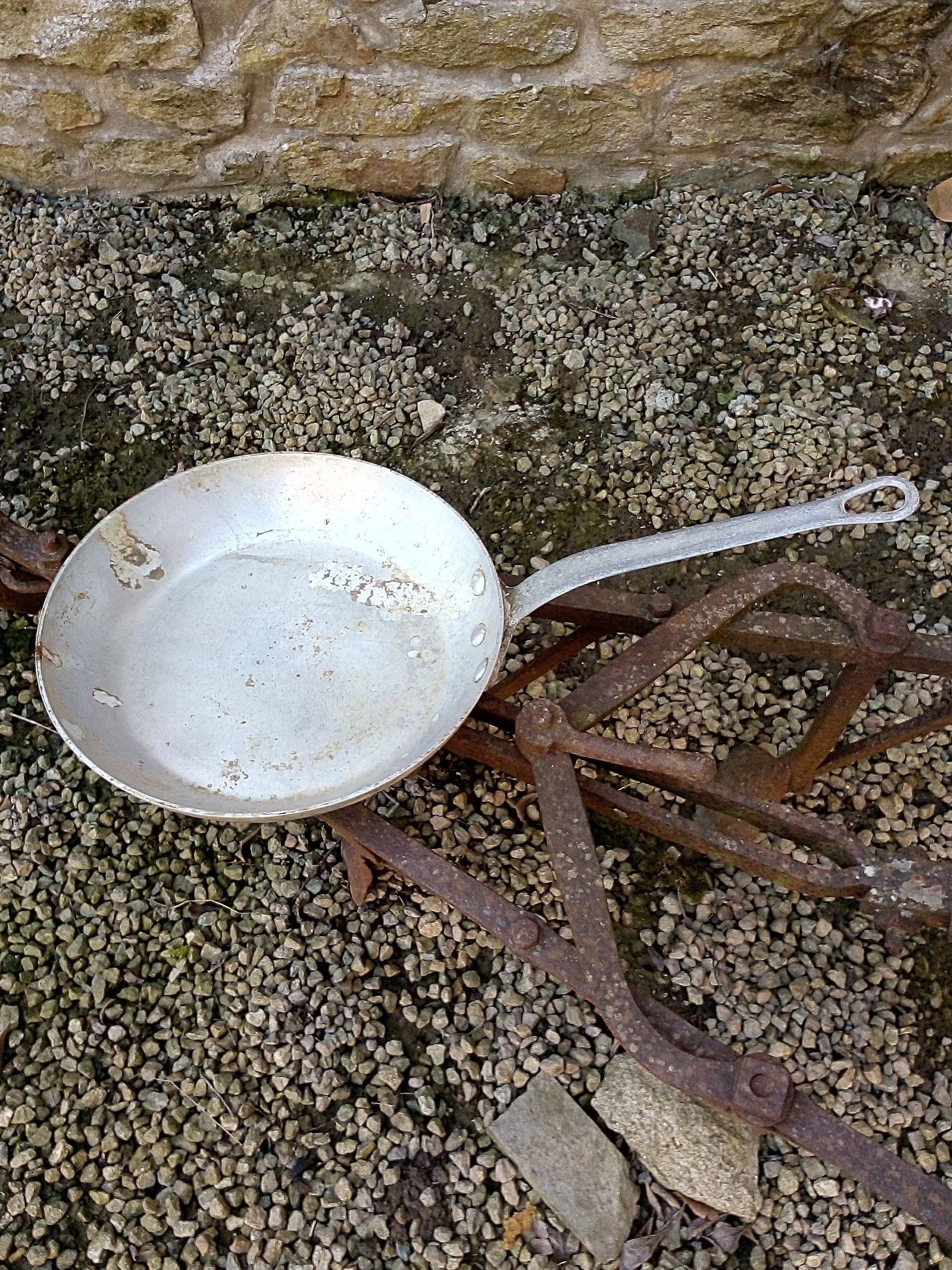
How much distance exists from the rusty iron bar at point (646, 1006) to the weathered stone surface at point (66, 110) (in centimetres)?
274

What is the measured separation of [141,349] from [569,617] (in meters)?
1.95

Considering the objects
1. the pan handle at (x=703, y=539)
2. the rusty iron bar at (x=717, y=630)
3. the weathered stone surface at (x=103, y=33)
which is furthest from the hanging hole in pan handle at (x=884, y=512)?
the weathered stone surface at (x=103, y=33)

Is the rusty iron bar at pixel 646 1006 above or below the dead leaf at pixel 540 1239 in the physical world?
above

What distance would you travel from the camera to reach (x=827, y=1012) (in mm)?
2350

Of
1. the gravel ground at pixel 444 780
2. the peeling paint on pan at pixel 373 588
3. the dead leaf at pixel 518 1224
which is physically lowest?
the dead leaf at pixel 518 1224

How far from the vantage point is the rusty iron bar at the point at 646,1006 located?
1685 millimetres

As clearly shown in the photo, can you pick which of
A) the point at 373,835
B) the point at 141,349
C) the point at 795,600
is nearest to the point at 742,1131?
the point at 373,835

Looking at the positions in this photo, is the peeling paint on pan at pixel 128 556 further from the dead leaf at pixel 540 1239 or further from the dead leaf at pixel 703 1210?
the dead leaf at pixel 703 1210

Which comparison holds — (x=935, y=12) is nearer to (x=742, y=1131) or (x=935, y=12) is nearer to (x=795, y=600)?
(x=795, y=600)

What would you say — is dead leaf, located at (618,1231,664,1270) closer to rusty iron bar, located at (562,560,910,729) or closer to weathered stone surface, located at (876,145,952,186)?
rusty iron bar, located at (562,560,910,729)

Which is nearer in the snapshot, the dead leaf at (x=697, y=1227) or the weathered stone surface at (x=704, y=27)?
the dead leaf at (x=697, y=1227)

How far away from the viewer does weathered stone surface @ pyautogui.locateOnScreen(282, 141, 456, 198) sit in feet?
12.0

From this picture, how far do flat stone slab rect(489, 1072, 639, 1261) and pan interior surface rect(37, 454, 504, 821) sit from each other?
821 mm

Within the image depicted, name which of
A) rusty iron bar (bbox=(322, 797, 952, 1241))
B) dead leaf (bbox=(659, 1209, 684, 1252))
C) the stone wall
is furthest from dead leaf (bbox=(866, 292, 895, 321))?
dead leaf (bbox=(659, 1209, 684, 1252))
